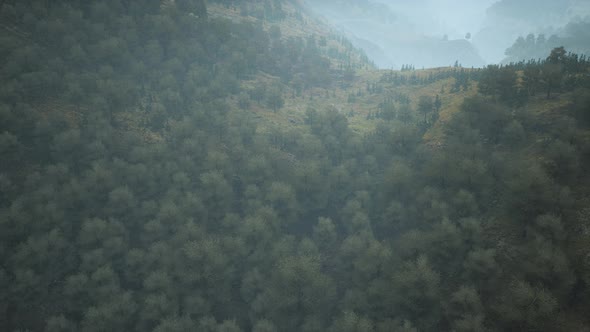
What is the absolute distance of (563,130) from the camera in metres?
47.6

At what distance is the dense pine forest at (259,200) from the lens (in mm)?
41656

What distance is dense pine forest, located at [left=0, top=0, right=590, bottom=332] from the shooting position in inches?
1640

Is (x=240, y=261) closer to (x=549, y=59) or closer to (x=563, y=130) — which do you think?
(x=563, y=130)

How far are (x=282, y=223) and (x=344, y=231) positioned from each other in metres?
16.9

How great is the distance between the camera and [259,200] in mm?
66562

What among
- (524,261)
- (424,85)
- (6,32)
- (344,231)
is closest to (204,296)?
(344,231)

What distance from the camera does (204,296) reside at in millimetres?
54469

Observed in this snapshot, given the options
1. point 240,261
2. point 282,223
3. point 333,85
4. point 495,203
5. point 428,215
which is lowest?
point 240,261

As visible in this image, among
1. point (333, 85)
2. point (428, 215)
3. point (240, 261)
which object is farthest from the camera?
point (333, 85)

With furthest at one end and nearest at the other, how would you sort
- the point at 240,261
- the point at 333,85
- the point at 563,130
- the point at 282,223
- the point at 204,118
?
the point at 333,85, the point at 204,118, the point at 282,223, the point at 240,261, the point at 563,130

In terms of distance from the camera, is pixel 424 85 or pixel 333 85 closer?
pixel 424 85

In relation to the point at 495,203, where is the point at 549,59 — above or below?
above

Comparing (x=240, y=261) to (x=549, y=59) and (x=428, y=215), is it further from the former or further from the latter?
(x=549, y=59)

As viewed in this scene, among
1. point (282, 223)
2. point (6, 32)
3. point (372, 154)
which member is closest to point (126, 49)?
point (6, 32)
